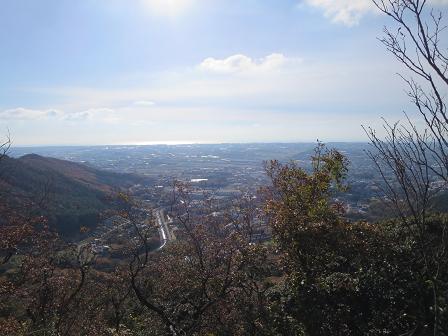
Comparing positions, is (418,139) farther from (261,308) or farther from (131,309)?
(131,309)

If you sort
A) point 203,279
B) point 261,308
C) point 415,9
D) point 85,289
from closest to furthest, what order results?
point 415,9, point 261,308, point 203,279, point 85,289

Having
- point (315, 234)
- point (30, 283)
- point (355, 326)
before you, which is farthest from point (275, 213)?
point (30, 283)

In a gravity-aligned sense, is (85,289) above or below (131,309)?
above

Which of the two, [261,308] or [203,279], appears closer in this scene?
[261,308]

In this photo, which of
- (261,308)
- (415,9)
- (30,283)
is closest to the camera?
(415,9)

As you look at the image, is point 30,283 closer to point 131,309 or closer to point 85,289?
point 85,289

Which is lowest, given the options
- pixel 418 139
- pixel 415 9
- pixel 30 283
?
pixel 30 283

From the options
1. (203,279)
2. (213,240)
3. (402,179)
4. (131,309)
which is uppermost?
(402,179)

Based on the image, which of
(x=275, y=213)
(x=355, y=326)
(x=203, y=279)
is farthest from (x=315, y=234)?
(x=203, y=279)

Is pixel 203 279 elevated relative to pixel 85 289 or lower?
elevated
